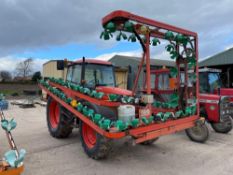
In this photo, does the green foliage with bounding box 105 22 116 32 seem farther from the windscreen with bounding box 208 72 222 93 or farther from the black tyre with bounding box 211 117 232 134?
the windscreen with bounding box 208 72 222 93

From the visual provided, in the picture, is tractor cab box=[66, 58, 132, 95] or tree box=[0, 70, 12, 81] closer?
tractor cab box=[66, 58, 132, 95]

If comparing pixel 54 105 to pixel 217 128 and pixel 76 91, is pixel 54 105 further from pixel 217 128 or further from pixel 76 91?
pixel 217 128

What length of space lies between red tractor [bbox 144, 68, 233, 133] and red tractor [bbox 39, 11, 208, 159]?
61 centimetres

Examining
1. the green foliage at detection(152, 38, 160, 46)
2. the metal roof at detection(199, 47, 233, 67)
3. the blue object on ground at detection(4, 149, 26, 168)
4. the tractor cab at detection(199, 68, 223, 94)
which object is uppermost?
the metal roof at detection(199, 47, 233, 67)

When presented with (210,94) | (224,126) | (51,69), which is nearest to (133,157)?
(224,126)

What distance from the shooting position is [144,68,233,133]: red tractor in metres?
5.61

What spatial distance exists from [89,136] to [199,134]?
269 centimetres

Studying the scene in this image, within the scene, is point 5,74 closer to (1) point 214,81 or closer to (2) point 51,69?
(2) point 51,69

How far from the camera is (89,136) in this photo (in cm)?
436

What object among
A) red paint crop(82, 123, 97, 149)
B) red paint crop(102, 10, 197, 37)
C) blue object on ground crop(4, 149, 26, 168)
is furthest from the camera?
red paint crop(82, 123, 97, 149)

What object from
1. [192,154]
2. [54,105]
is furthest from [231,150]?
[54,105]

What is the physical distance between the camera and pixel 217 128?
6.27 meters

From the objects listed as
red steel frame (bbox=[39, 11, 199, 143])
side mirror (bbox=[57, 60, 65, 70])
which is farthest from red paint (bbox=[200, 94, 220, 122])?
side mirror (bbox=[57, 60, 65, 70])

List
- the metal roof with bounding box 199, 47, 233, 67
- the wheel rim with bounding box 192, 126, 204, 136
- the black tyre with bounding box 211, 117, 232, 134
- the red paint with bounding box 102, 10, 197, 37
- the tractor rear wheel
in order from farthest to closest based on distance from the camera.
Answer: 1. the metal roof with bounding box 199, 47, 233, 67
2. the black tyre with bounding box 211, 117, 232, 134
3. the wheel rim with bounding box 192, 126, 204, 136
4. the tractor rear wheel
5. the red paint with bounding box 102, 10, 197, 37
